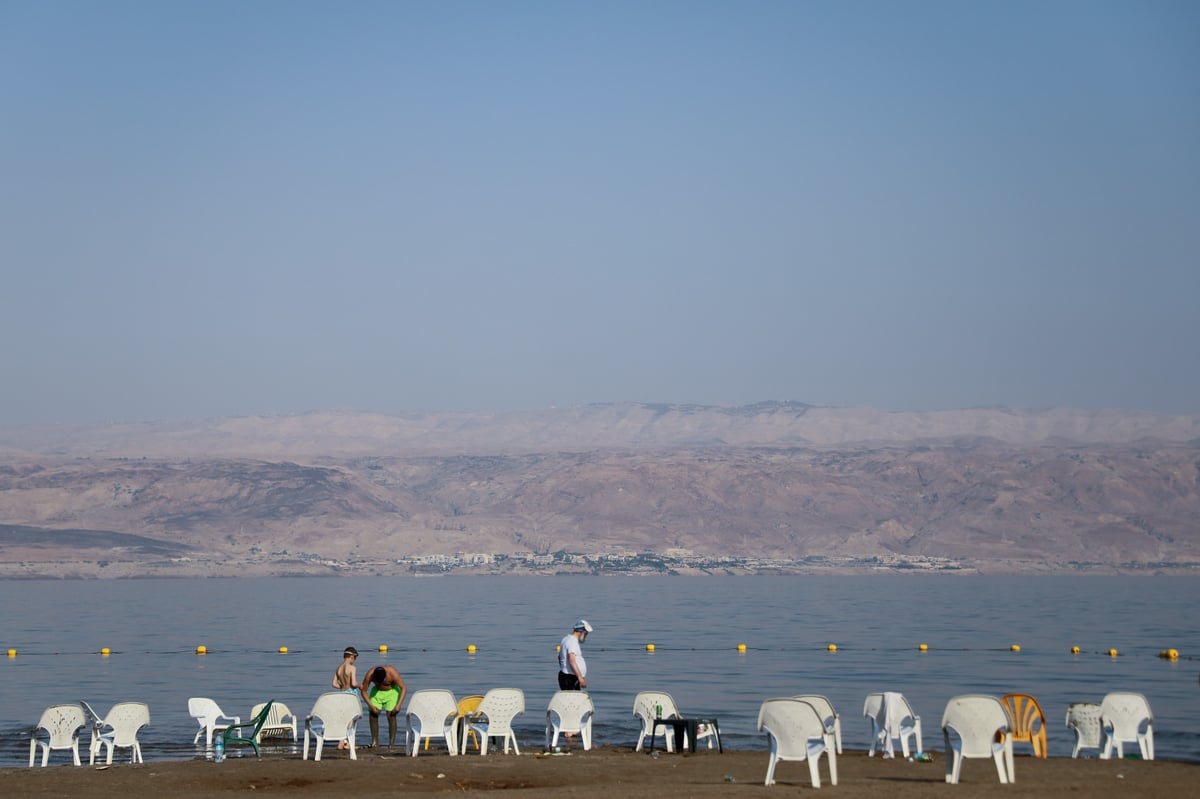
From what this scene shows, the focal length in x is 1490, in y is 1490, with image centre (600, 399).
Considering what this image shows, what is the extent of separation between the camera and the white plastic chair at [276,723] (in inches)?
936

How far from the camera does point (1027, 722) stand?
20453 millimetres

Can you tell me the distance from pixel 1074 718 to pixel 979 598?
103 m

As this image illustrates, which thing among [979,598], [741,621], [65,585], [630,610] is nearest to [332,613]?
[630,610]

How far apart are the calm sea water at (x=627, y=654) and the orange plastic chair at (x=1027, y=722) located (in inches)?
96.5

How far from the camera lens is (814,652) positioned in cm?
5278

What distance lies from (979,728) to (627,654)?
35.7 metres

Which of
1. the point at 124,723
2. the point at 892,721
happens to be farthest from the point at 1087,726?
the point at 124,723

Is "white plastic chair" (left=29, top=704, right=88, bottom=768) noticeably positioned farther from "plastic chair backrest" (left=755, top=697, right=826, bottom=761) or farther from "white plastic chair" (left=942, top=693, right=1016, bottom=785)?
"white plastic chair" (left=942, top=693, right=1016, bottom=785)

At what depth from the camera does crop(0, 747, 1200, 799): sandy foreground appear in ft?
52.2

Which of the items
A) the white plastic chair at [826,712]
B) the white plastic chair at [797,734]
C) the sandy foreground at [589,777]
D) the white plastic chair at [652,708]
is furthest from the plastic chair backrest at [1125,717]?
the white plastic chair at [652,708]

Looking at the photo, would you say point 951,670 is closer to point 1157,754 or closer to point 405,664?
point 405,664

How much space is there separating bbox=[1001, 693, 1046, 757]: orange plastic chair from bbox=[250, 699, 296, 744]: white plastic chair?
1083 cm

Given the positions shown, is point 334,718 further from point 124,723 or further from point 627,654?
point 627,654

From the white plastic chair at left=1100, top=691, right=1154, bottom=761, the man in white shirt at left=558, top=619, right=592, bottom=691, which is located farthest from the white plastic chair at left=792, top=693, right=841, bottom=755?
the man in white shirt at left=558, top=619, right=592, bottom=691
